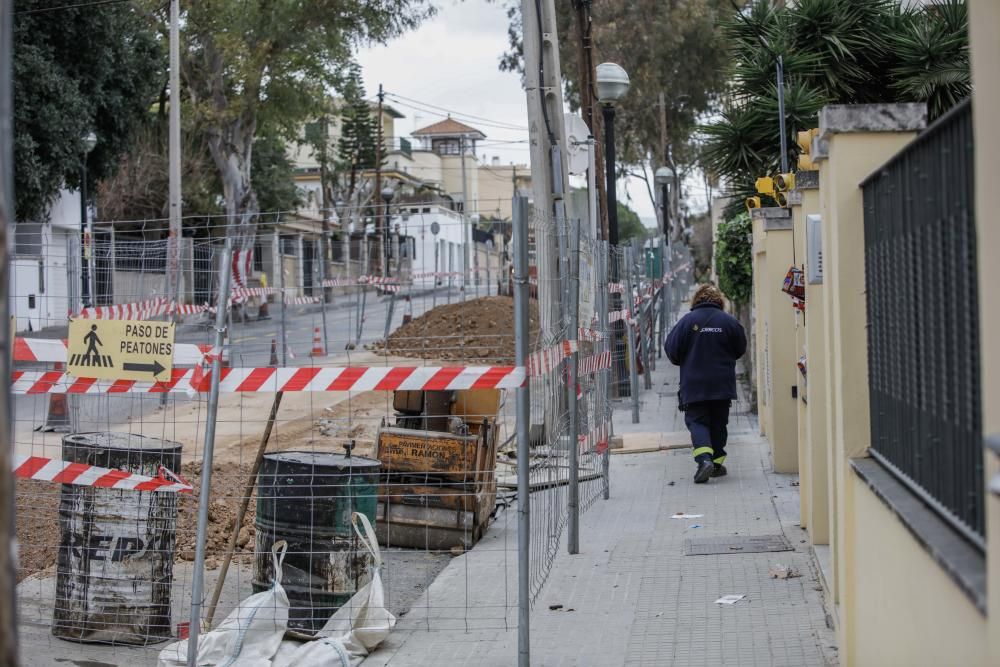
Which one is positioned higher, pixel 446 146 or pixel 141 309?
pixel 446 146

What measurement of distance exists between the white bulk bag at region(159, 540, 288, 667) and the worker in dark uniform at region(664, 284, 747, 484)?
519 cm

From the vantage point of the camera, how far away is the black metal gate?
2947mm

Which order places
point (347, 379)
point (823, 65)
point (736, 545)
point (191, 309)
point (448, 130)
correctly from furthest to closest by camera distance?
point (448, 130) < point (191, 309) < point (823, 65) < point (736, 545) < point (347, 379)

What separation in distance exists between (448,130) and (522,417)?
108556 mm

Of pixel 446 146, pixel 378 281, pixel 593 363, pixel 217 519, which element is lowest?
pixel 217 519

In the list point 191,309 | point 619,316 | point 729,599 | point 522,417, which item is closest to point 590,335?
point 729,599

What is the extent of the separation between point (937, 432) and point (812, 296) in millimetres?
4096

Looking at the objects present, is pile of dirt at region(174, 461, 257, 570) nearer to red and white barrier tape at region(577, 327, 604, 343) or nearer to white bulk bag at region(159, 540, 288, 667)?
white bulk bag at region(159, 540, 288, 667)

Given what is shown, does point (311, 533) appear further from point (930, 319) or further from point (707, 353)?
point (707, 353)

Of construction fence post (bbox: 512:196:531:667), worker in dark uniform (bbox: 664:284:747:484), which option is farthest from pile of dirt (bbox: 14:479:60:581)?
worker in dark uniform (bbox: 664:284:747:484)

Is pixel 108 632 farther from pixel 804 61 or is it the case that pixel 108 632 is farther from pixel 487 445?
pixel 804 61

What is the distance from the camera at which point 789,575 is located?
701 cm

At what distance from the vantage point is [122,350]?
19.3 feet

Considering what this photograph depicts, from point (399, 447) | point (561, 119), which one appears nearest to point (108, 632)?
point (399, 447)
